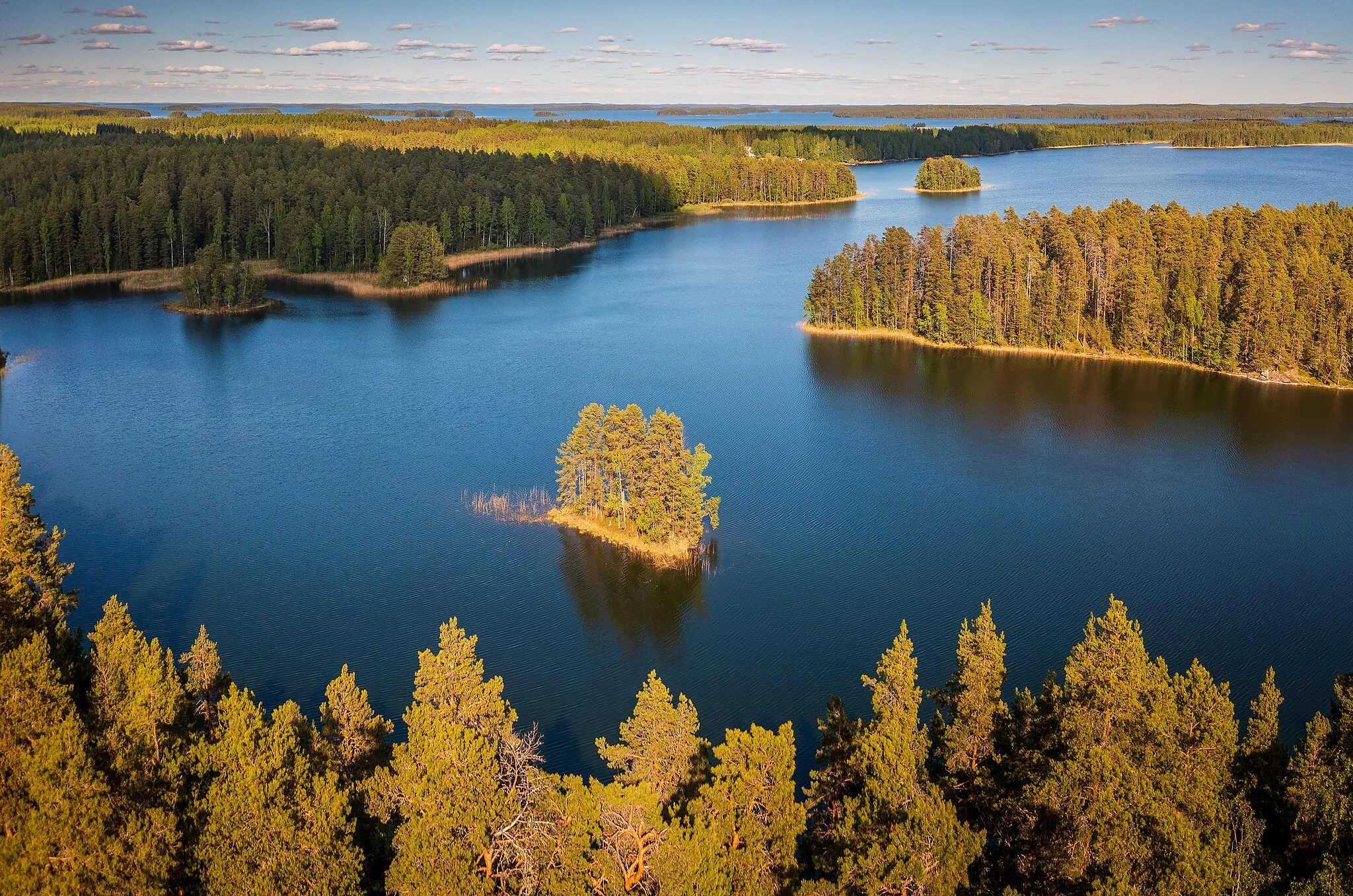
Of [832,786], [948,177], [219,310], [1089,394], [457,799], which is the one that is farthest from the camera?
[948,177]

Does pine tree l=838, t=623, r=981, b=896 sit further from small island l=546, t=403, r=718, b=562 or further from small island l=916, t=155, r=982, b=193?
small island l=916, t=155, r=982, b=193

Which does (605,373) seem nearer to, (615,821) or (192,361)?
(192,361)

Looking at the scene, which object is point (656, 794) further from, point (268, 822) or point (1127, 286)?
point (1127, 286)

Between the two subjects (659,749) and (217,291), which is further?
(217,291)

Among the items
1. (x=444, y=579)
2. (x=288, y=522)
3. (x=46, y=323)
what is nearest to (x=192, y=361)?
(x=46, y=323)

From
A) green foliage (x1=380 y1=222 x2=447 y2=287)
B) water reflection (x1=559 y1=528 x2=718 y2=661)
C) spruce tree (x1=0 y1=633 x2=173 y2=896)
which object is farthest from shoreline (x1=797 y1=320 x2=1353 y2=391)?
spruce tree (x1=0 y1=633 x2=173 y2=896)

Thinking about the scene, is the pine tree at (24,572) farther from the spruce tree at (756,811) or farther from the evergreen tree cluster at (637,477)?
the evergreen tree cluster at (637,477)

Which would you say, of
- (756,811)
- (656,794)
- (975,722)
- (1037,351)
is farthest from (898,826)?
(1037,351)
